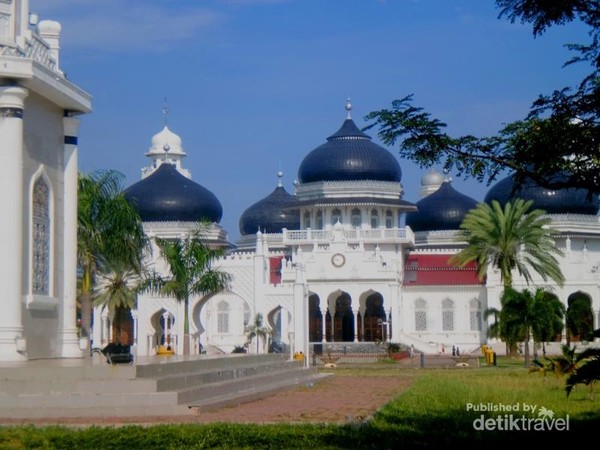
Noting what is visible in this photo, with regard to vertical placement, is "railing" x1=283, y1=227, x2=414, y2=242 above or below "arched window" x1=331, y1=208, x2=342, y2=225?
below

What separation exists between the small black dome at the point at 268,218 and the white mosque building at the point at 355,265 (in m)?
3.68

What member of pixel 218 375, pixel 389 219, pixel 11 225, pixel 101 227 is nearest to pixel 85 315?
pixel 101 227

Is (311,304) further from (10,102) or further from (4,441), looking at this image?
(4,441)

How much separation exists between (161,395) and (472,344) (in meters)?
47.0

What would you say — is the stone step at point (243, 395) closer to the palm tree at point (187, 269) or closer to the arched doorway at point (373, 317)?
the palm tree at point (187, 269)

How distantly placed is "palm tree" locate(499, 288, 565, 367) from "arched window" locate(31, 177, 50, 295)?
22.7m

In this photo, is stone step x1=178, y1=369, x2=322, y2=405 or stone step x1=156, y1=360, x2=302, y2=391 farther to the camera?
stone step x1=178, y1=369, x2=322, y2=405

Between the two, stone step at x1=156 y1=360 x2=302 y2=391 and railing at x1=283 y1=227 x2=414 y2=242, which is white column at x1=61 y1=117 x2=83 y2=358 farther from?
railing at x1=283 y1=227 x2=414 y2=242

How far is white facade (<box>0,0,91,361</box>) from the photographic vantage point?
19.4 m

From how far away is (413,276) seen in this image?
2534 inches

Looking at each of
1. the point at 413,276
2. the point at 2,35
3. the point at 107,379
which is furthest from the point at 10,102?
the point at 413,276

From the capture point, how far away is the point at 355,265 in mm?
60125

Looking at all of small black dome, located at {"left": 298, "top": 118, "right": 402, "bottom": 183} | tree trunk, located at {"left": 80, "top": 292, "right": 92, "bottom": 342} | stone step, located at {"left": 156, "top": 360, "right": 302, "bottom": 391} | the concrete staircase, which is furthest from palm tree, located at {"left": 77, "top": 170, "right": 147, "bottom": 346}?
small black dome, located at {"left": 298, "top": 118, "right": 402, "bottom": 183}

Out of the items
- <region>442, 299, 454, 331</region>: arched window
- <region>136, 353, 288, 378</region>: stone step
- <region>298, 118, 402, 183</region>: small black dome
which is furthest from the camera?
<region>298, 118, 402, 183</region>: small black dome
